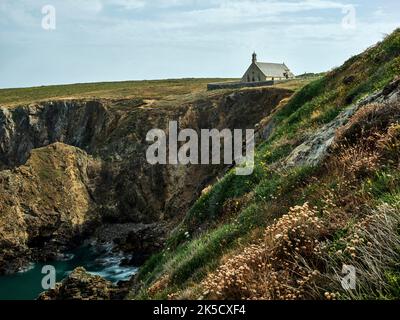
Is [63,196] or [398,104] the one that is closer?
[398,104]

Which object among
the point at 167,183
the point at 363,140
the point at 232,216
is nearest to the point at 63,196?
the point at 167,183

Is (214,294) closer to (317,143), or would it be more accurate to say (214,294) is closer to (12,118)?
(317,143)

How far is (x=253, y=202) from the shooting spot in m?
13.5

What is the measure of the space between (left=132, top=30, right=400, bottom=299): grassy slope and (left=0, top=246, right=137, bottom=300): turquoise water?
34.9 meters

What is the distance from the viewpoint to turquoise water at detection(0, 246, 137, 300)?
4931 cm

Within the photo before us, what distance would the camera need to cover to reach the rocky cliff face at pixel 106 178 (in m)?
63.8

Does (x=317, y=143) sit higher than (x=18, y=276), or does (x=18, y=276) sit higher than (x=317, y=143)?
(x=317, y=143)
